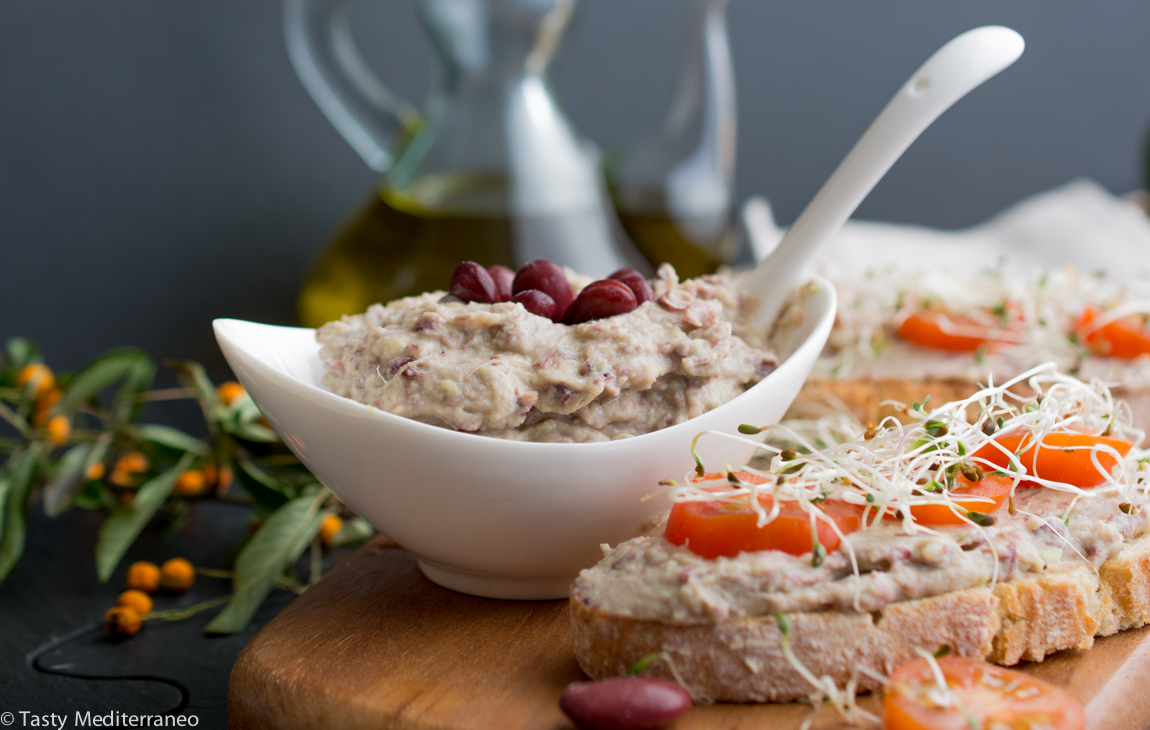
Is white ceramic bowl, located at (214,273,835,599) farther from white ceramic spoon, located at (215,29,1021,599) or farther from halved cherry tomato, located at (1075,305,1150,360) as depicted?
halved cherry tomato, located at (1075,305,1150,360)

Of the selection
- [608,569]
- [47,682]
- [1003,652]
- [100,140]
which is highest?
[100,140]

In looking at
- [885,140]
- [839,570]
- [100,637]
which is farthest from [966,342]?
[100,637]

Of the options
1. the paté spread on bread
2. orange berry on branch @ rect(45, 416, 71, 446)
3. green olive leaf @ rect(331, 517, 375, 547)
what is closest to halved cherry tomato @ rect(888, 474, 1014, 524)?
the paté spread on bread

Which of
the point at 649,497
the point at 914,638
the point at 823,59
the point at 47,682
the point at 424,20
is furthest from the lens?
the point at 823,59

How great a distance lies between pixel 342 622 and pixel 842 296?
5.57 feet

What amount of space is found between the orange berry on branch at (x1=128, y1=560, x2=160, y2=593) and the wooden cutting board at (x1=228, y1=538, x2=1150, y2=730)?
61cm

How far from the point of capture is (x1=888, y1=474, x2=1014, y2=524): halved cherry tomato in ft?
4.76

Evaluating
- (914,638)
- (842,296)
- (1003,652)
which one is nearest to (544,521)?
(914,638)

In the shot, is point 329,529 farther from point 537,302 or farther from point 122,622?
point 537,302

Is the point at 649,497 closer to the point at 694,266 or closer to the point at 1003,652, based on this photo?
the point at 1003,652

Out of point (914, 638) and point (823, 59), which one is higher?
point (823, 59)

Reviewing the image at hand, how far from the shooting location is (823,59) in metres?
5.22

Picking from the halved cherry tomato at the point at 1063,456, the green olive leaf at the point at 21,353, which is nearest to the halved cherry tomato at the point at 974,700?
the halved cherry tomato at the point at 1063,456

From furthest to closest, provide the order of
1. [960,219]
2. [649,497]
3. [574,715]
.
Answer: [960,219] < [649,497] < [574,715]
